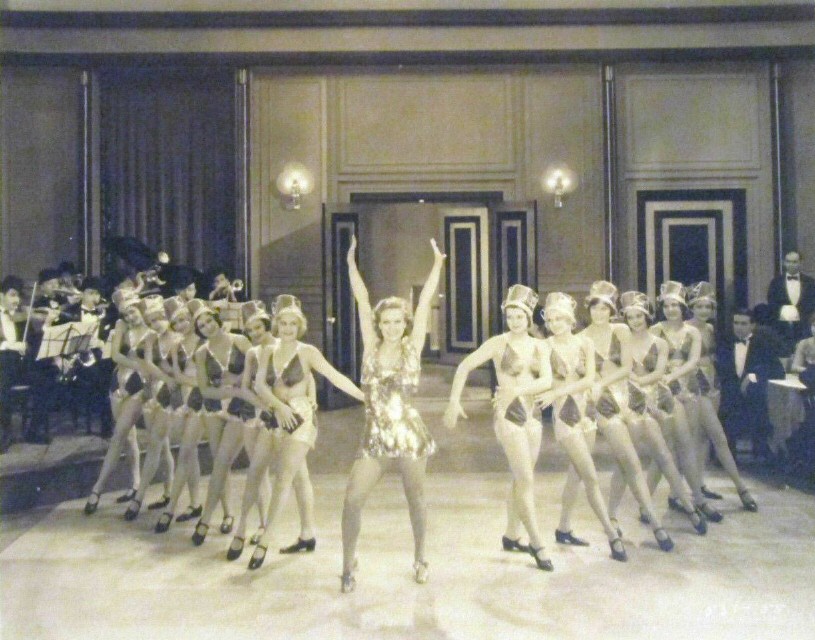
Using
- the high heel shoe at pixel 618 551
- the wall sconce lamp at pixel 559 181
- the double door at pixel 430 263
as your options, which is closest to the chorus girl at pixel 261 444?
the high heel shoe at pixel 618 551

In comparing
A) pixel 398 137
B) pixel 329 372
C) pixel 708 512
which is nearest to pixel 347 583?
pixel 329 372

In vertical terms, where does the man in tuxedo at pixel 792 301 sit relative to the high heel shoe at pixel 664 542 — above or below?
above

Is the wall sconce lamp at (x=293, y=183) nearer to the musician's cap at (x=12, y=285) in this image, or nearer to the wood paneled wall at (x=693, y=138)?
the musician's cap at (x=12, y=285)

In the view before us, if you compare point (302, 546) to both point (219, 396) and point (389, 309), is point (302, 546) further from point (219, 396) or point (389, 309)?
point (389, 309)

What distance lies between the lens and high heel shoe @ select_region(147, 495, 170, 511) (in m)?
5.31

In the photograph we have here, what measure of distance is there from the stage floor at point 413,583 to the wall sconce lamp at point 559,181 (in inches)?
195

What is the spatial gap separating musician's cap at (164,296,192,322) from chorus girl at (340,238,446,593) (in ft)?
4.87

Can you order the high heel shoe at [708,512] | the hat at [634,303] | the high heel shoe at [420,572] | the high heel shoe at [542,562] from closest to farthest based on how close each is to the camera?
the high heel shoe at [420,572]
the high heel shoe at [542,562]
the hat at [634,303]
the high heel shoe at [708,512]

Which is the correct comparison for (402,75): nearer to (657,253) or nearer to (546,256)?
(546,256)

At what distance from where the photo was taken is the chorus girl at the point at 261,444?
4246mm

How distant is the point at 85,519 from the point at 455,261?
8014 mm

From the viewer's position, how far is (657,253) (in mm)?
9453

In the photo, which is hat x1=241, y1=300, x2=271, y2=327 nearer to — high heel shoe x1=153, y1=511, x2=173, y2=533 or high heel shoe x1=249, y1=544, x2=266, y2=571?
high heel shoe x1=249, y1=544, x2=266, y2=571

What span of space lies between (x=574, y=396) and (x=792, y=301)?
14.7 feet
